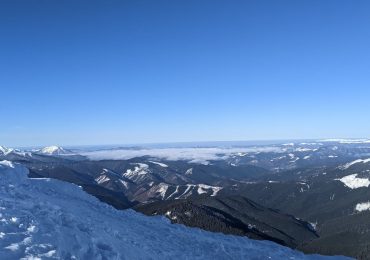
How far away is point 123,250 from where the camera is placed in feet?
121

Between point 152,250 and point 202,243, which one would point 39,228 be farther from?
point 202,243

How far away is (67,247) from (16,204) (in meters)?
9.53

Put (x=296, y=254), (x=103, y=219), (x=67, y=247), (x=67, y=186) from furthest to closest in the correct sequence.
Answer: (x=67, y=186), (x=296, y=254), (x=103, y=219), (x=67, y=247)

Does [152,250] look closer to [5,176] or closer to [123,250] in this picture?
[123,250]

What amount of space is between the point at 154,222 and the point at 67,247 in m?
20.6

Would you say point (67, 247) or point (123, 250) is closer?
point (67, 247)

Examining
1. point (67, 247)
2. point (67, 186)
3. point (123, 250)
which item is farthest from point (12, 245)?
point (67, 186)

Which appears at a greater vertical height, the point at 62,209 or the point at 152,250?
the point at 62,209

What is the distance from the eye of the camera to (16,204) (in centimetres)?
A: 3972

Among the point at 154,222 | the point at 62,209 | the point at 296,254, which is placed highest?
the point at 62,209

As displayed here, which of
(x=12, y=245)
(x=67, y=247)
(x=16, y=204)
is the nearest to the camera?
(x=12, y=245)

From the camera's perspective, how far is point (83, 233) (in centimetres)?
3719

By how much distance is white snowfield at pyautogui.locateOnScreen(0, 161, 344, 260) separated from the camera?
32438mm

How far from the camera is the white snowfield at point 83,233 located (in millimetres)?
32438
